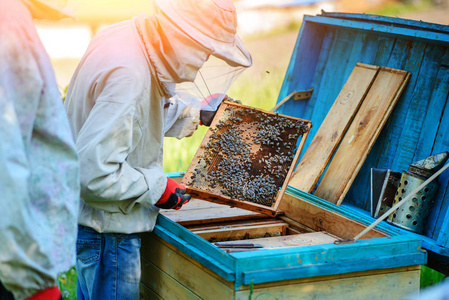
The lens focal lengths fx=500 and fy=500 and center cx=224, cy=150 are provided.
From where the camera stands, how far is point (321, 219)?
276 centimetres

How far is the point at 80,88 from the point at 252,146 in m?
1.05

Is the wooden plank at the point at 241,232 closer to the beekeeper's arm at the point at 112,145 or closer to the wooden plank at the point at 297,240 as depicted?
the wooden plank at the point at 297,240

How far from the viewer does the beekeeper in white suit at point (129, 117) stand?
6.66 ft

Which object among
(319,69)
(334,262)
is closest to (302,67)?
(319,69)

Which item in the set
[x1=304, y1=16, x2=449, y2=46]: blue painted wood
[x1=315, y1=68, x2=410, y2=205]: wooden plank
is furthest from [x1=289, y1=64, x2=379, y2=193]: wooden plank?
[x1=304, y1=16, x2=449, y2=46]: blue painted wood

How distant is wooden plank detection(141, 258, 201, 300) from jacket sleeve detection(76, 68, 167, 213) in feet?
1.57

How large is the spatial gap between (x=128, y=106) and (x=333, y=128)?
A: 1583mm

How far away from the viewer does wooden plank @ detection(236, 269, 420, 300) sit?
2.01 meters

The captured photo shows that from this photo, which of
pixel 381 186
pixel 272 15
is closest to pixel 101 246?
pixel 381 186

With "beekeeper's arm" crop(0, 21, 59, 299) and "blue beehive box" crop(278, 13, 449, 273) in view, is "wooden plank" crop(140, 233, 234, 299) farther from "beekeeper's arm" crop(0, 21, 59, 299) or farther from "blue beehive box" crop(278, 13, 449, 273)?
"blue beehive box" crop(278, 13, 449, 273)

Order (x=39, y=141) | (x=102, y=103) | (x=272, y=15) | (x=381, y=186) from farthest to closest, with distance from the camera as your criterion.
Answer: (x=272, y=15) < (x=381, y=186) < (x=102, y=103) < (x=39, y=141)

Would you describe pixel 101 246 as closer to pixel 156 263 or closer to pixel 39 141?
pixel 156 263

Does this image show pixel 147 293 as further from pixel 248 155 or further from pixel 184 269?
pixel 248 155

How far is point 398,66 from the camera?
306 centimetres
